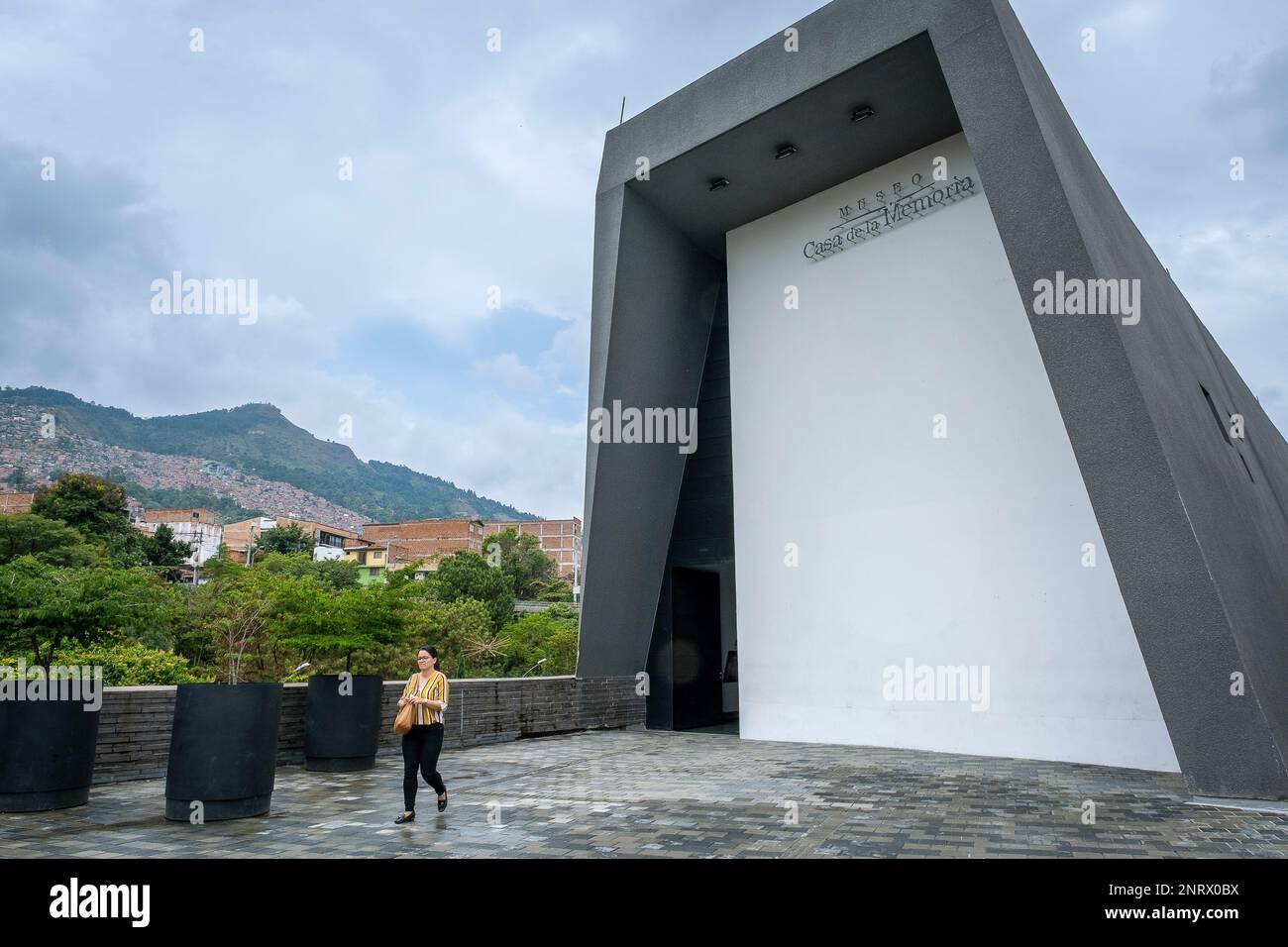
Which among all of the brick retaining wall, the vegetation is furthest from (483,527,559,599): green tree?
the brick retaining wall

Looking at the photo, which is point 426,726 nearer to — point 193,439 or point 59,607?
point 59,607

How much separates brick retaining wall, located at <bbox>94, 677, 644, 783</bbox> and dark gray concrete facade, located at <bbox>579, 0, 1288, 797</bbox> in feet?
2.06

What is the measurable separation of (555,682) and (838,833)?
841cm

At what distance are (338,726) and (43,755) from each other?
3.14 metres

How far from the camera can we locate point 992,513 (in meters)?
11.3

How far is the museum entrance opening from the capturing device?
1510 cm

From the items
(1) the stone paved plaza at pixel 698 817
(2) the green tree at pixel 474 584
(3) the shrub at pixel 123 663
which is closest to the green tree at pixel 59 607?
(3) the shrub at pixel 123 663

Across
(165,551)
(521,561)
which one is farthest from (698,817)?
(521,561)

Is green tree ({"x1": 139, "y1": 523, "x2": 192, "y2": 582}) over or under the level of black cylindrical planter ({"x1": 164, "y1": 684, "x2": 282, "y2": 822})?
over

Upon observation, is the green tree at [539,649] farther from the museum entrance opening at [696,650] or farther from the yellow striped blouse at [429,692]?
the yellow striped blouse at [429,692]

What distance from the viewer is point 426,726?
679 centimetres

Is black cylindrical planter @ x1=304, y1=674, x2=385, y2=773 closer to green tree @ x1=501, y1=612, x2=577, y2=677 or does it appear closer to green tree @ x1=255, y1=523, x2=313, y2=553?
green tree @ x1=501, y1=612, x2=577, y2=677

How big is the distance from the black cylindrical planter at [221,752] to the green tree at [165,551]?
47651mm

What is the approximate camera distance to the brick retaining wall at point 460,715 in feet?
26.5
